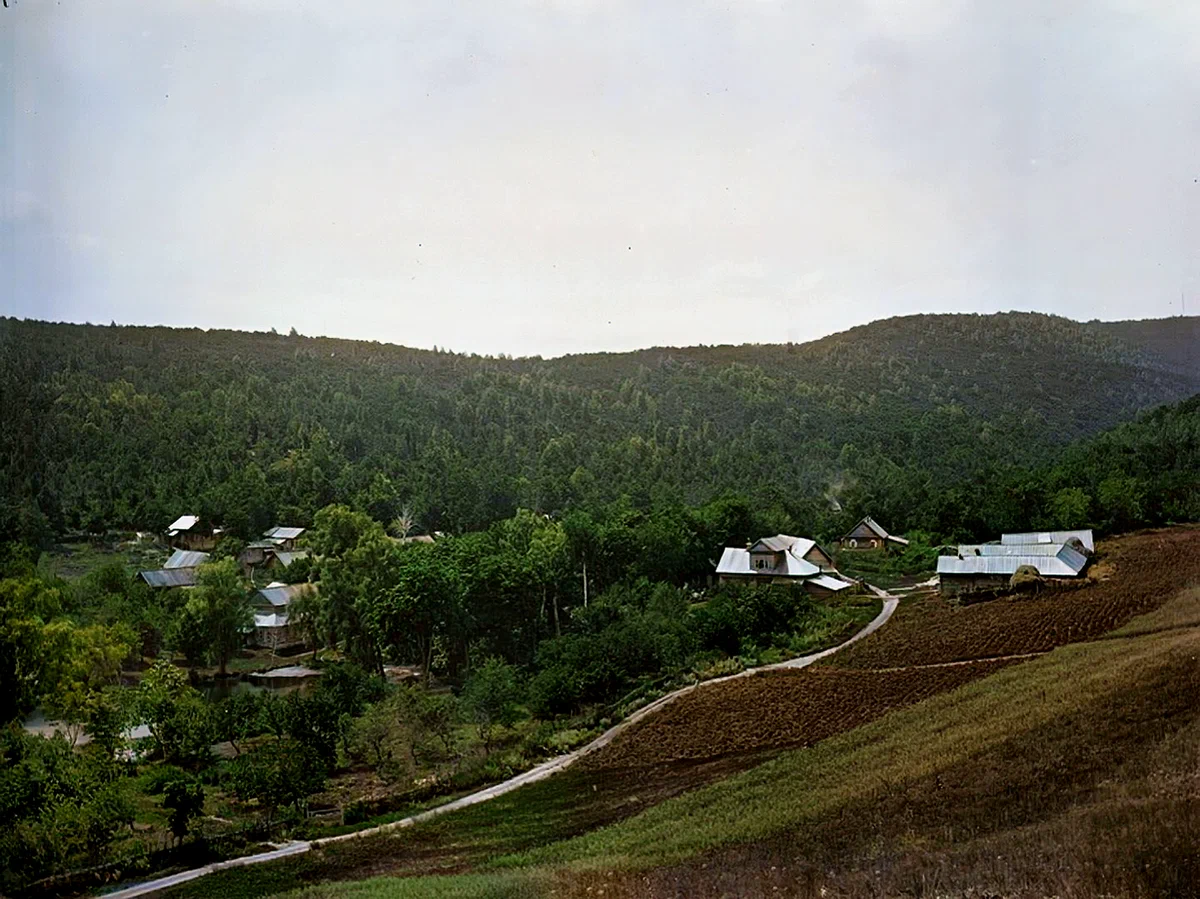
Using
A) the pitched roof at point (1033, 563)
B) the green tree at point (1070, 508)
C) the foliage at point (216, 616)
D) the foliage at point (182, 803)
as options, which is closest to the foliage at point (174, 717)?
the foliage at point (216, 616)

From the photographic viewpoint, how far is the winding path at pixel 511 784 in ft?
18.2

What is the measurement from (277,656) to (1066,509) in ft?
20.4

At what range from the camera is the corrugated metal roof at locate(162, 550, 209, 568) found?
24.2 feet

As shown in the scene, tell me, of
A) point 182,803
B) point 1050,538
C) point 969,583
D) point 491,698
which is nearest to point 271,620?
point 182,803

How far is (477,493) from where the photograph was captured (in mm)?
9547

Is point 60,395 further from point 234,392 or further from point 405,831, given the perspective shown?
point 405,831

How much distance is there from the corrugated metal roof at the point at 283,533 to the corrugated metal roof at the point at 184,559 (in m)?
0.53

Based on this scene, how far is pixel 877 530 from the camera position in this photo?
7871 millimetres

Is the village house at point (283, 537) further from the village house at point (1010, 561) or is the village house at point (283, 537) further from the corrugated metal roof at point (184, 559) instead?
the village house at point (1010, 561)

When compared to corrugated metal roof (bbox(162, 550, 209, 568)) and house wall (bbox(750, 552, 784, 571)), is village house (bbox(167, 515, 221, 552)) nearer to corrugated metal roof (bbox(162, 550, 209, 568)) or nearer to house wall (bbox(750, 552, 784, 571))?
corrugated metal roof (bbox(162, 550, 209, 568))

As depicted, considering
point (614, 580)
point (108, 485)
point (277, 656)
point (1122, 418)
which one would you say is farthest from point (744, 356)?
point (108, 485)

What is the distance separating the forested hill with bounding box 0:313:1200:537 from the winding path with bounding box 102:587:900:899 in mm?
1057

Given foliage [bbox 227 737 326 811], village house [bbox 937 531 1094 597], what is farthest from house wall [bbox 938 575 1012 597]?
foliage [bbox 227 737 326 811]

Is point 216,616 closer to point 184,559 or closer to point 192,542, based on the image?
point 184,559
